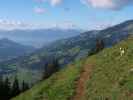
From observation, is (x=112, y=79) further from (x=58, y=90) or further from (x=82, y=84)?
(x=58, y=90)

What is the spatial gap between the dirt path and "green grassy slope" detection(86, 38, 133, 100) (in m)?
0.75

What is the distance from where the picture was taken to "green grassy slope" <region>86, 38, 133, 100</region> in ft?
114

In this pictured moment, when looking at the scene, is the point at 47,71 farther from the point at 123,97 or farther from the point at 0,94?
the point at 123,97

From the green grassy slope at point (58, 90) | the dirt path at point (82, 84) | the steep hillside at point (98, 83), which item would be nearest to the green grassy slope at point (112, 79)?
the steep hillside at point (98, 83)

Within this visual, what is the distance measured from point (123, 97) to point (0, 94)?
Result: 75.4 metres

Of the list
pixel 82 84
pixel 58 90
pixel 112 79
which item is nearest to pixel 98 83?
pixel 112 79

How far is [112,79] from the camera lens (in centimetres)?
4034

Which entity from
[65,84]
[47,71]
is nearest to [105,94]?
[65,84]

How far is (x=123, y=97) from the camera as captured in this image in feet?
109

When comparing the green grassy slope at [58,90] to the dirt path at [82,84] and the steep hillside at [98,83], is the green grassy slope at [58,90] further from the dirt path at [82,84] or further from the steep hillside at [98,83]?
the dirt path at [82,84]

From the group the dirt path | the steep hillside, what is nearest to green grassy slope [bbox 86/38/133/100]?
the steep hillside

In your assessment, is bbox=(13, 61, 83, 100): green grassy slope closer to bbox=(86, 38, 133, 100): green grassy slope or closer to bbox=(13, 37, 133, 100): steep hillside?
bbox=(13, 37, 133, 100): steep hillside

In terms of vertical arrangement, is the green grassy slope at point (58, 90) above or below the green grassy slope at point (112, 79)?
below

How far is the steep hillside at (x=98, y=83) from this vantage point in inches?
1398
